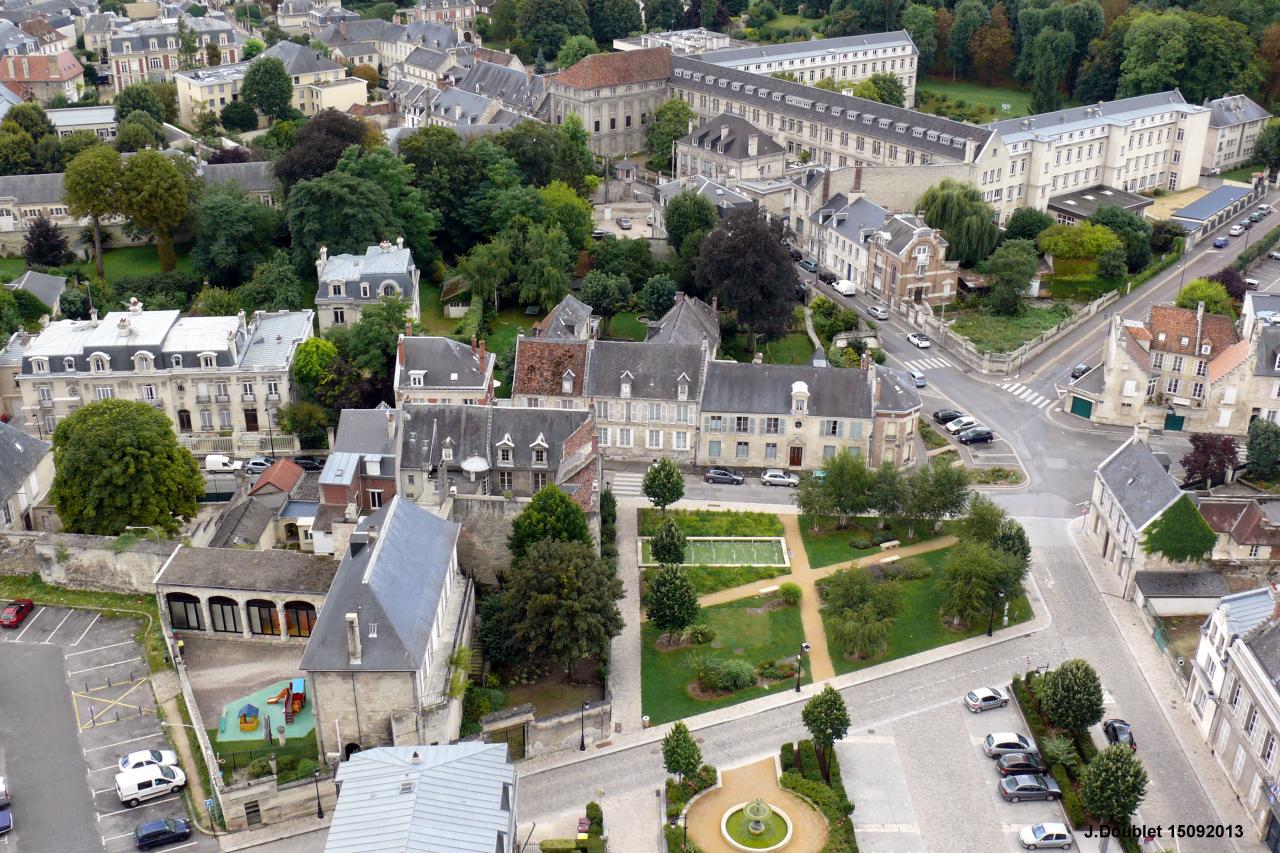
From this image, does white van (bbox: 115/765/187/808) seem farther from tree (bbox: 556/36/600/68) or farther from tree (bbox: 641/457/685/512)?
tree (bbox: 556/36/600/68)

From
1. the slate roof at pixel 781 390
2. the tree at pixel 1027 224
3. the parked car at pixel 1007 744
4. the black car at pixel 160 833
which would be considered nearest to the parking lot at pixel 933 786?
the parked car at pixel 1007 744

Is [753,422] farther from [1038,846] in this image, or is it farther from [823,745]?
[1038,846]

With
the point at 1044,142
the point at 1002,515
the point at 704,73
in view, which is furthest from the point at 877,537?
the point at 704,73

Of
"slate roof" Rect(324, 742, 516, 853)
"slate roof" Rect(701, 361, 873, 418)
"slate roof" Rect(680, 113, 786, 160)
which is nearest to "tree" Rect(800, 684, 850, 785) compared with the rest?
"slate roof" Rect(324, 742, 516, 853)

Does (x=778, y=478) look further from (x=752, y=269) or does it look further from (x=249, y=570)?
(x=249, y=570)

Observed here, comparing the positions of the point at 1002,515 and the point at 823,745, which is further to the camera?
the point at 1002,515

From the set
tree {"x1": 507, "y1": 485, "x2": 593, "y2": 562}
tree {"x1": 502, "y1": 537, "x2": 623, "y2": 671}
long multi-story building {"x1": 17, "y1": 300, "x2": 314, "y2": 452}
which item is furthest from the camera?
long multi-story building {"x1": 17, "y1": 300, "x2": 314, "y2": 452}

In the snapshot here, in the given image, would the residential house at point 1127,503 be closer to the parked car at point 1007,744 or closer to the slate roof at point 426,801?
the parked car at point 1007,744
